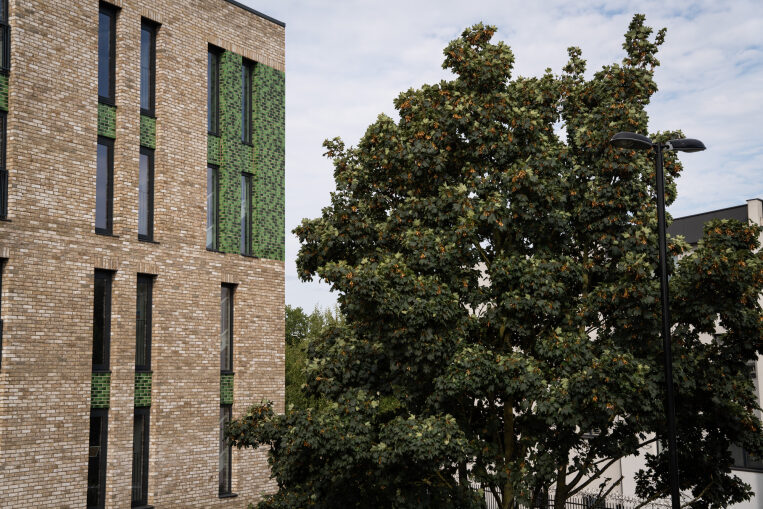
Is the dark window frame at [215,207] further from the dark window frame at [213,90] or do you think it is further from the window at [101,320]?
the window at [101,320]

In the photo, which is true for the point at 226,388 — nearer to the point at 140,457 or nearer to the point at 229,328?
the point at 229,328

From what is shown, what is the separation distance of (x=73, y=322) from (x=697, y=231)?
2177 cm

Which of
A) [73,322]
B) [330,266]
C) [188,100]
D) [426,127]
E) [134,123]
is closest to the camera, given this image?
[330,266]

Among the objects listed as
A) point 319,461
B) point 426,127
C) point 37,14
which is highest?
point 37,14

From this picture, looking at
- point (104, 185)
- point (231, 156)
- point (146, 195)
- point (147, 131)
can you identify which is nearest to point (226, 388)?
point (146, 195)

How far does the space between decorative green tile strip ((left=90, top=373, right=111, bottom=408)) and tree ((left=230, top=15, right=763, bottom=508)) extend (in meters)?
4.46

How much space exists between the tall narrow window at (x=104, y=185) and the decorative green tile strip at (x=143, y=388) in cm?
379

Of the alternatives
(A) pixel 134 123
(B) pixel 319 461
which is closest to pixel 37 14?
(A) pixel 134 123

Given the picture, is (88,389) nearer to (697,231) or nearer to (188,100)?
(188,100)

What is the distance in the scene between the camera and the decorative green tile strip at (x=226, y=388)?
70.9 ft

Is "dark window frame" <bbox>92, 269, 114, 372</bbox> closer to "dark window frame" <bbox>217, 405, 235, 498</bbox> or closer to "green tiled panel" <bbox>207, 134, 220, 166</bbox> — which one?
"dark window frame" <bbox>217, 405, 235, 498</bbox>

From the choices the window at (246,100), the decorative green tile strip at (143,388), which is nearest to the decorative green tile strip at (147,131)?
the window at (246,100)

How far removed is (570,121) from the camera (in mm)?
15734

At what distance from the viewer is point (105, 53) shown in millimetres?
19938
